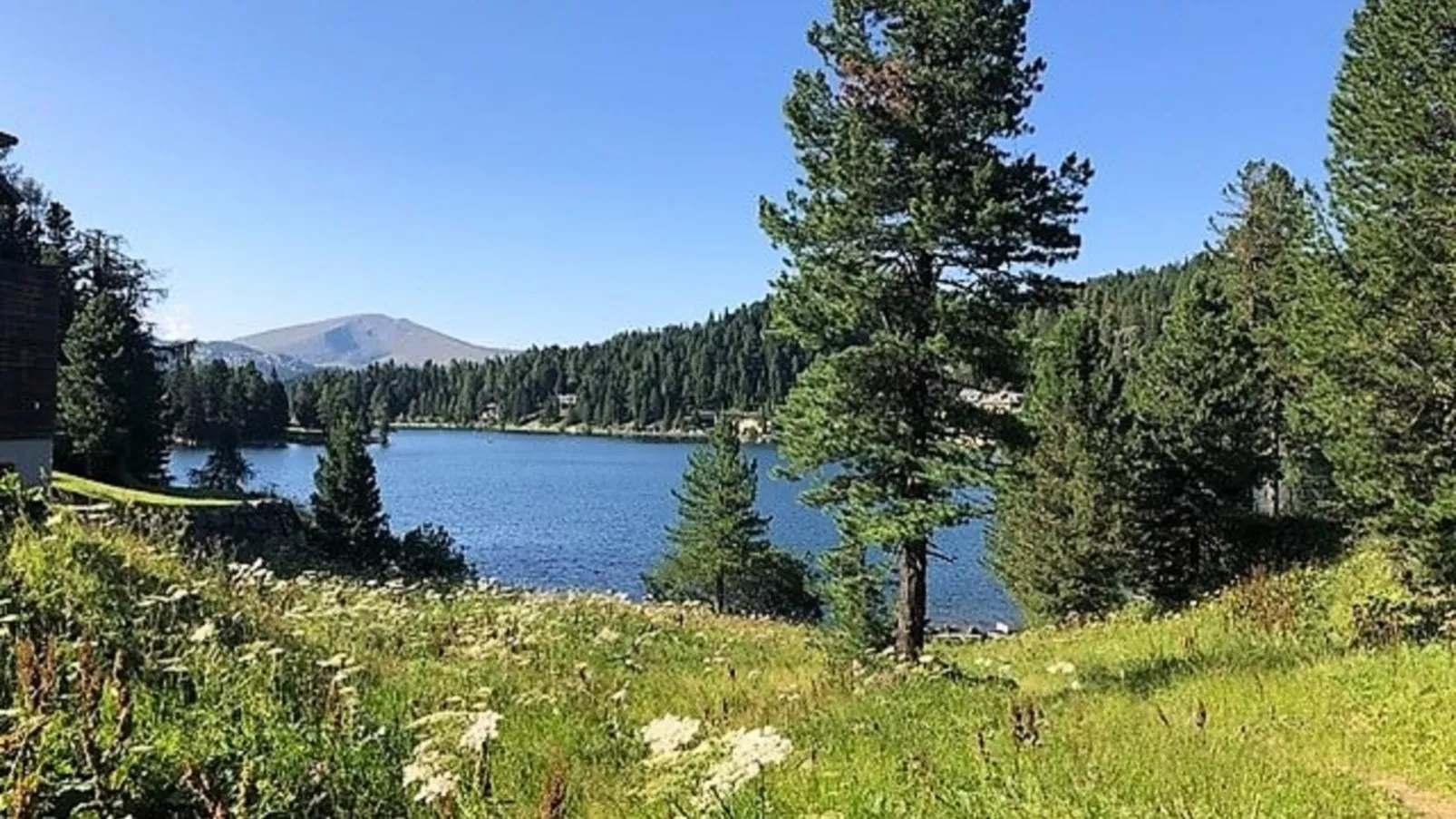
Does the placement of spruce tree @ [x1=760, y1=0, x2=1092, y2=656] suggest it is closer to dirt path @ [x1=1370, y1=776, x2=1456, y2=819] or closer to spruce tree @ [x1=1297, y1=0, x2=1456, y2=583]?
dirt path @ [x1=1370, y1=776, x2=1456, y2=819]

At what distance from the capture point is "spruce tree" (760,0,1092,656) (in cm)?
1267

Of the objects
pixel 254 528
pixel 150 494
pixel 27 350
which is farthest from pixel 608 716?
pixel 150 494

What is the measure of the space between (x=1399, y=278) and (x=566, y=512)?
60540mm

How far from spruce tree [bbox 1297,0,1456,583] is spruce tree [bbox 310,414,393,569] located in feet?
109

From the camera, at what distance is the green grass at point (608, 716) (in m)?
5.00

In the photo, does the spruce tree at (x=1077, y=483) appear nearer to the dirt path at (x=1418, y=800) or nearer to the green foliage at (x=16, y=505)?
the dirt path at (x=1418, y=800)

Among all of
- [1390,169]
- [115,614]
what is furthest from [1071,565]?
Result: [115,614]

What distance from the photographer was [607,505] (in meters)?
79.1

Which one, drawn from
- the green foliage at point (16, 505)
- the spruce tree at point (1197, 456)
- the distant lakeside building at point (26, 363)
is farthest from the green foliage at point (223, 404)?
the green foliage at point (16, 505)

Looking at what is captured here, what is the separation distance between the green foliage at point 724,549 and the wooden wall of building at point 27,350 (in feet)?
74.9

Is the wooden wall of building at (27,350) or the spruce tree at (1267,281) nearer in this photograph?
the wooden wall of building at (27,350)

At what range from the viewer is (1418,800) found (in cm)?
730

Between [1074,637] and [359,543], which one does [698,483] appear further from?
[1074,637]

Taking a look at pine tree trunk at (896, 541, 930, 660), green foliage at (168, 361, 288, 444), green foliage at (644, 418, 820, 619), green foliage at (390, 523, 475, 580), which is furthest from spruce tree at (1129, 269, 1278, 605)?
green foliage at (168, 361, 288, 444)
